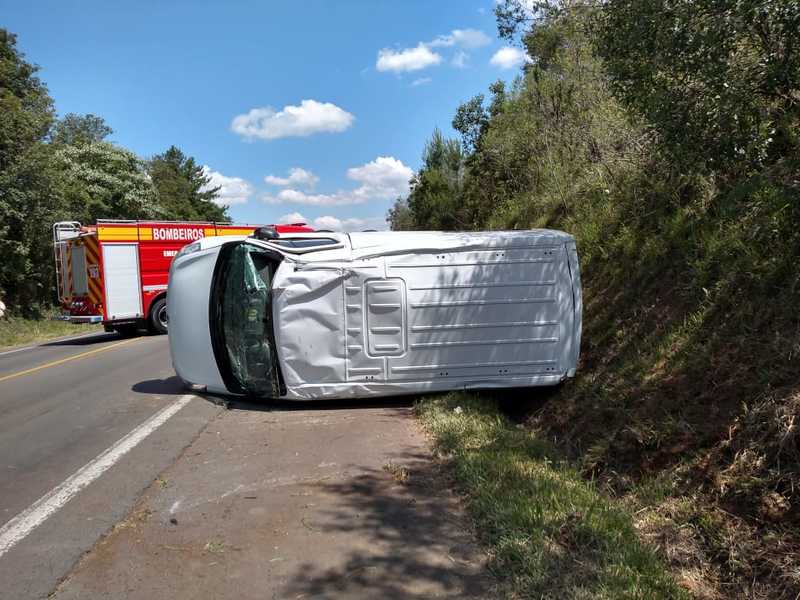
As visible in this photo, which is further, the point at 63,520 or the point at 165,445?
the point at 165,445

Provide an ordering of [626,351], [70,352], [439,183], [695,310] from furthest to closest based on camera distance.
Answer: [439,183] < [70,352] < [626,351] < [695,310]

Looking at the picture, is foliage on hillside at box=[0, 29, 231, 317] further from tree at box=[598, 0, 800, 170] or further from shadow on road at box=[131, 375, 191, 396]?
tree at box=[598, 0, 800, 170]

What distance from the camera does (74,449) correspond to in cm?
604

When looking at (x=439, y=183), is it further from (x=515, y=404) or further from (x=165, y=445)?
(x=165, y=445)

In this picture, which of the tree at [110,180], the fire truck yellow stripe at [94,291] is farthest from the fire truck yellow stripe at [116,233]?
the tree at [110,180]

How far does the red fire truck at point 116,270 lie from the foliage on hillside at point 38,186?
5758mm

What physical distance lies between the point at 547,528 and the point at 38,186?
23215 millimetres

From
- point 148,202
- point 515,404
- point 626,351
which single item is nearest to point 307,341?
point 515,404

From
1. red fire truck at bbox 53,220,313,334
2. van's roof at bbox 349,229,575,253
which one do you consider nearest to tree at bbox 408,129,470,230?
red fire truck at bbox 53,220,313,334

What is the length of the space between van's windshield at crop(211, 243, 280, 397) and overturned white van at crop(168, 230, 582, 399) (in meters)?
0.01

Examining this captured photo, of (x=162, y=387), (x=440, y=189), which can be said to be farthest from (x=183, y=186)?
(x=162, y=387)

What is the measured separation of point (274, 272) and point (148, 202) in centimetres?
3266

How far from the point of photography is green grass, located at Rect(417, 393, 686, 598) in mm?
3006

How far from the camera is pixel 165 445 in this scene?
591 centimetres
